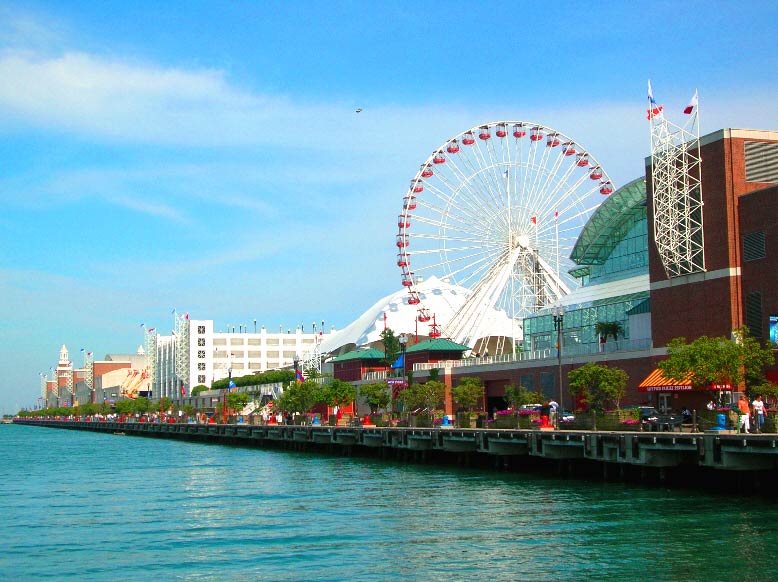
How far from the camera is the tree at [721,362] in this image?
57.8m

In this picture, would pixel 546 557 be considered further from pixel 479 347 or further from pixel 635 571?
pixel 479 347

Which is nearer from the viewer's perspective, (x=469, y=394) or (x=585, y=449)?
(x=585, y=449)

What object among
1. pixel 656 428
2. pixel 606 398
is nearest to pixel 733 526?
pixel 656 428

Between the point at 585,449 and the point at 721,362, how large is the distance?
971cm

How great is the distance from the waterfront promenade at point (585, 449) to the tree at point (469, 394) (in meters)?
9.88

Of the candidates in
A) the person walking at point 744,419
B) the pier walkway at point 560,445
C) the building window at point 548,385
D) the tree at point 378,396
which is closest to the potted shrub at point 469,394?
the building window at point 548,385

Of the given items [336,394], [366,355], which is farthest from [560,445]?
[366,355]

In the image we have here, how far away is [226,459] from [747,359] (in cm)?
4528

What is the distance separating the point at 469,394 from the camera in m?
91.4

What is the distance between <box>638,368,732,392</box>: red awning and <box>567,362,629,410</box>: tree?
1.71m

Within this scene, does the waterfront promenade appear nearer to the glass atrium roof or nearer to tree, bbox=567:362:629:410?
tree, bbox=567:362:629:410

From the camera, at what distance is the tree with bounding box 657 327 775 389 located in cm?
5778

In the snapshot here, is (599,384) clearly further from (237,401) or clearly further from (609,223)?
(237,401)

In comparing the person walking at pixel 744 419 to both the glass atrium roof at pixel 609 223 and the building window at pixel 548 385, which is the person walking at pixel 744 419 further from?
the glass atrium roof at pixel 609 223
